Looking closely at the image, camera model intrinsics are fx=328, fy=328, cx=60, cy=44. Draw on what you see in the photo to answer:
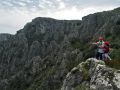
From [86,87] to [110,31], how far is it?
13119 cm

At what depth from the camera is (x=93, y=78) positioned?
19344mm

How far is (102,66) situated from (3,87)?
571 ft

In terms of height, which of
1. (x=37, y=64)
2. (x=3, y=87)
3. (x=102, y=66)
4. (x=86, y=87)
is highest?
(x=102, y=66)

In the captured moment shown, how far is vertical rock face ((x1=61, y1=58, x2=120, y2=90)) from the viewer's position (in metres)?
18.0

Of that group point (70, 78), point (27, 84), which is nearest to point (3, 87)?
point (27, 84)

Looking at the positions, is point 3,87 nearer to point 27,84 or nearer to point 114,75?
point 27,84

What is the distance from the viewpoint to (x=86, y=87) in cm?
1947

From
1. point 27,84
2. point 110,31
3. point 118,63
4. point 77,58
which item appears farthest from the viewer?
point 27,84

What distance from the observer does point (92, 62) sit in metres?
21.3

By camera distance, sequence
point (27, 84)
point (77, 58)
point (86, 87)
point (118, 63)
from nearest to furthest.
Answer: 1. point (86, 87)
2. point (118, 63)
3. point (77, 58)
4. point (27, 84)

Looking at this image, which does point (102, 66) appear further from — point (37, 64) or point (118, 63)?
point (37, 64)

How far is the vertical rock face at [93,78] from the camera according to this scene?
59.0 feet

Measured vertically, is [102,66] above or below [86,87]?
above

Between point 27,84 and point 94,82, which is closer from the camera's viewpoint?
point 94,82
